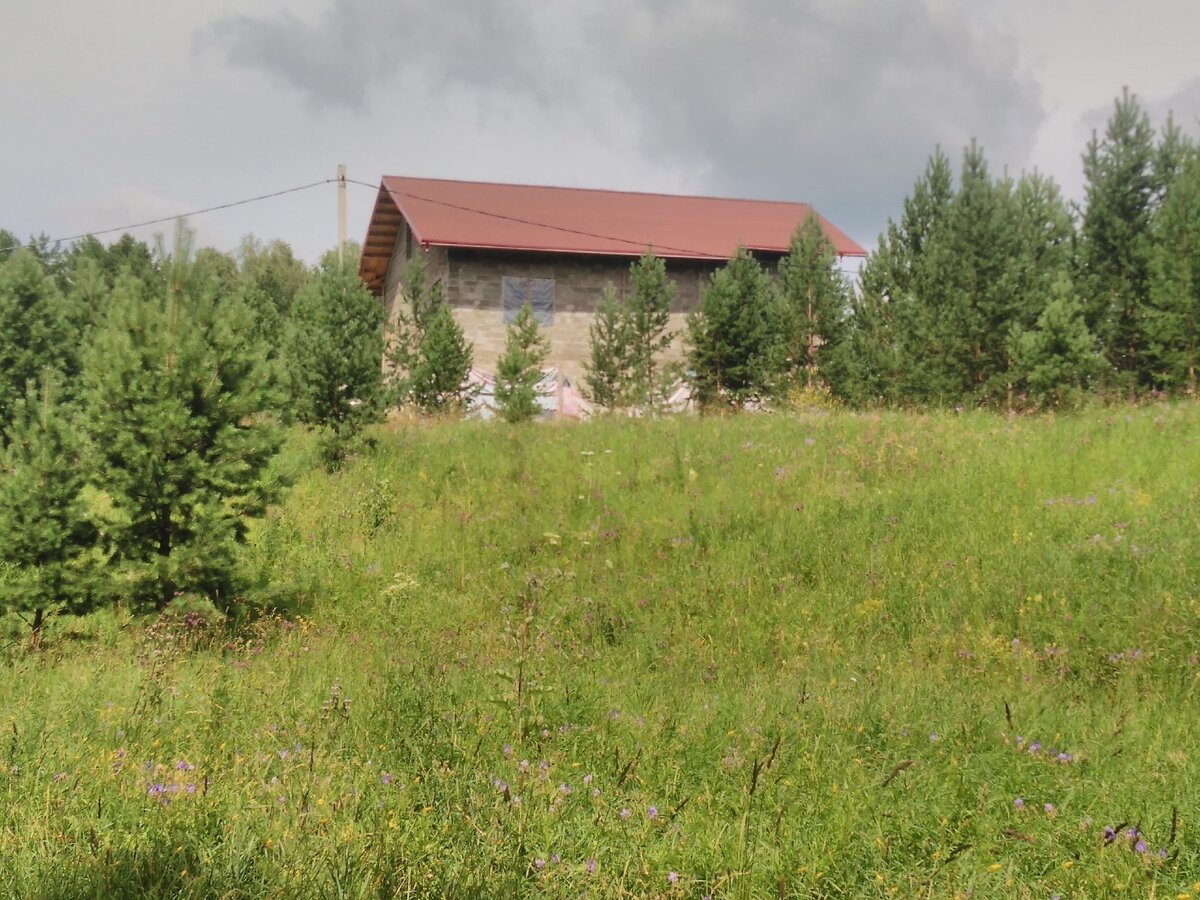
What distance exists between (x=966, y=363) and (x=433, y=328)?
40.8 feet

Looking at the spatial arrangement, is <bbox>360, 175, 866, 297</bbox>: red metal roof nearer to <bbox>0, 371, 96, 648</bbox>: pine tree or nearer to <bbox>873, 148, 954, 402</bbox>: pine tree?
<bbox>873, 148, 954, 402</bbox>: pine tree

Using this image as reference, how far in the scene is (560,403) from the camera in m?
22.5

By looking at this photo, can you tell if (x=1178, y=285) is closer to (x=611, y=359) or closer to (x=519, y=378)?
(x=611, y=359)

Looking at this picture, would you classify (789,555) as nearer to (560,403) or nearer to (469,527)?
(469,527)

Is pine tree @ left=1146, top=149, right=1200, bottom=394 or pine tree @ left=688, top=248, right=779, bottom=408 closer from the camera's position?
pine tree @ left=1146, top=149, right=1200, bottom=394

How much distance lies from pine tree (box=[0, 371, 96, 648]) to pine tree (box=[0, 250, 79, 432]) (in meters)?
9.69

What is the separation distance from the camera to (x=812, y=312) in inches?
773

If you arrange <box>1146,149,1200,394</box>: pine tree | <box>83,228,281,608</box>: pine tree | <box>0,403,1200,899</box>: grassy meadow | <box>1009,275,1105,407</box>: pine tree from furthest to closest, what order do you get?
<box>1146,149,1200,394</box>: pine tree → <box>1009,275,1105,407</box>: pine tree → <box>83,228,281,608</box>: pine tree → <box>0,403,1200,899</box>: grassy meadow

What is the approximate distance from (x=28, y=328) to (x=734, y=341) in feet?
50.5

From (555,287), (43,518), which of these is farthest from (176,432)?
(555,287)

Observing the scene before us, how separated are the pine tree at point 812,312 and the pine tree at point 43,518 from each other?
1597 cm

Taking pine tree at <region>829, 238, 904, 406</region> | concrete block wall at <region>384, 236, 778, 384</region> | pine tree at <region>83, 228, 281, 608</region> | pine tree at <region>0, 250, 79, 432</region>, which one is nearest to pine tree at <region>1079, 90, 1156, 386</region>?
pine tree at <region>829, 238, 904, 406</region>

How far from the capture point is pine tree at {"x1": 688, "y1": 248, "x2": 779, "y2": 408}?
19.4 metres

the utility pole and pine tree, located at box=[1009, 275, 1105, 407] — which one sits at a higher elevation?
the utility pole
